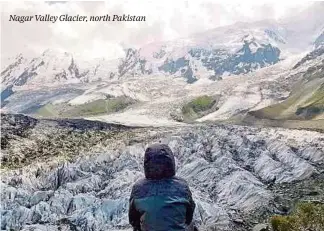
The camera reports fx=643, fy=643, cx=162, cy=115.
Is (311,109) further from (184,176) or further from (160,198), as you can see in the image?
(160,198)

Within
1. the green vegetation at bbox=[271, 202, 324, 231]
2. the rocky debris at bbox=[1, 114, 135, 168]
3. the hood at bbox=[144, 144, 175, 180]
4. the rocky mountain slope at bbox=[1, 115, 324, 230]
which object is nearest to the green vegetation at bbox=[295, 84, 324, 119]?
the rocky debris at bbox=[1, 114, 135, 168]

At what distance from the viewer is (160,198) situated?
1121 cm

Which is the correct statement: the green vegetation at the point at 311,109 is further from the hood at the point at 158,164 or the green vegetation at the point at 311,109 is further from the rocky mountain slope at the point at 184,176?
the hood at the point at 158,164

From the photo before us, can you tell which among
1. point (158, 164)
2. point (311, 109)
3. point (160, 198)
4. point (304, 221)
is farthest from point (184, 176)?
point (311, 109)

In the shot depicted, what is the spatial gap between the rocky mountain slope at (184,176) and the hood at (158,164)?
178 feet

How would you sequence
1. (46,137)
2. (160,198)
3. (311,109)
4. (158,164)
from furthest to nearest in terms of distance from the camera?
(311,109), (46,137), (158,164), (160,198)

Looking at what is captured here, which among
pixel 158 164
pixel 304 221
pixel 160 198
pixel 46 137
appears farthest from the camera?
pixel 46 137

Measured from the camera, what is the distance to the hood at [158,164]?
11.6 meters

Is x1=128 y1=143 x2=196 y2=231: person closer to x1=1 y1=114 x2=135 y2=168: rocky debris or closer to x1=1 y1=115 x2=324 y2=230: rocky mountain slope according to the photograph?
x1=1 y1=115 x2=324 y2=230: rocky mountain slope

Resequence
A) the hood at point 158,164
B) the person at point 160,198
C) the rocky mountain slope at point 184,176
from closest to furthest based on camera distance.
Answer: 1. the person at point 160,198
2. the hood at point 158,164
3. the rocky mountain slope at point 184,176

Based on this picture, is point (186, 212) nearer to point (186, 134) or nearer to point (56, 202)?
point (56, 202)

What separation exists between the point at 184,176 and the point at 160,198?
76218 millimetres

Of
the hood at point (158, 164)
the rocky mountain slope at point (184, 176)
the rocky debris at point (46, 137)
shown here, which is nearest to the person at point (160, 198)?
the hood at point (158, 164)

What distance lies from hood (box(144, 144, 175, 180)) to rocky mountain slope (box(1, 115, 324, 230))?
178 ft
